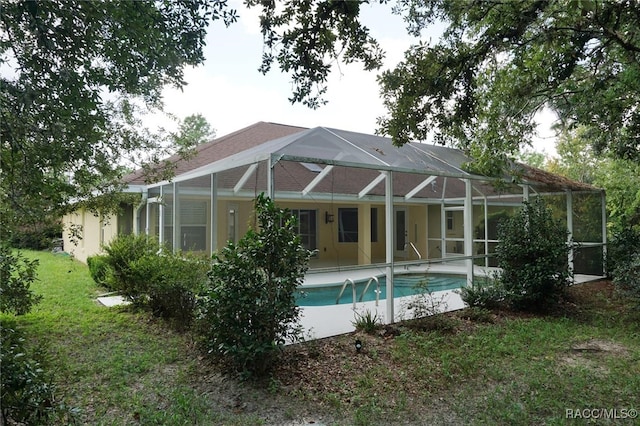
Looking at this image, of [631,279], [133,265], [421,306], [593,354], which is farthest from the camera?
[631,279]

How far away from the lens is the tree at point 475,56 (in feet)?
14.6

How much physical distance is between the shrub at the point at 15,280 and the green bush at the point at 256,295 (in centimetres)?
161

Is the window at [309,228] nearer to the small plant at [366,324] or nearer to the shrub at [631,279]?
the small plant at [366,324]

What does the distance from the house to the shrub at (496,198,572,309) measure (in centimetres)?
58

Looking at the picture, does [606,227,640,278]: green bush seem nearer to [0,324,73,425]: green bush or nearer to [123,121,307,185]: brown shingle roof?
[123,121,307,185]: brown shingle roof

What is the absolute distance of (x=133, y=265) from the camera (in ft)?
22.1

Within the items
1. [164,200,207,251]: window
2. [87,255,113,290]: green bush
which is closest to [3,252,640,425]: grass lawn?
[164,200,207,251]: window

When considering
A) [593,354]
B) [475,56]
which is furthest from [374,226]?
[593,354]

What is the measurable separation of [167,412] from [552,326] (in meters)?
5.86

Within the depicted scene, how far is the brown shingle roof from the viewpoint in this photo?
8992mm

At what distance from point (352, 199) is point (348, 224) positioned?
2.89ft

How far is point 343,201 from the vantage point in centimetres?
799

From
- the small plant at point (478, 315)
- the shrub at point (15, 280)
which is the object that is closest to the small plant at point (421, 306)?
the small plant at point (478, 315)

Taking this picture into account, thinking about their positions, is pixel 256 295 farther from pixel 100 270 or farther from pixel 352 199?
pixel 100 270
